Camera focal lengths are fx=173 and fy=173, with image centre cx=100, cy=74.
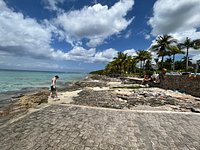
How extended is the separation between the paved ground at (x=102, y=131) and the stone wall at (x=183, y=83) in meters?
7.18

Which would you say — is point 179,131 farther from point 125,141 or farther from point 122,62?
point 122,62

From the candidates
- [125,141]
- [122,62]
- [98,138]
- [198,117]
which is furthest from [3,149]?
[122,62]

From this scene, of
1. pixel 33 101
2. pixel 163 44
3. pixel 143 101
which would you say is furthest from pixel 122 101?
pixel 163 44

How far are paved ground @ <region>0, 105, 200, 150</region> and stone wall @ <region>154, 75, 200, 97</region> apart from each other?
7.18m

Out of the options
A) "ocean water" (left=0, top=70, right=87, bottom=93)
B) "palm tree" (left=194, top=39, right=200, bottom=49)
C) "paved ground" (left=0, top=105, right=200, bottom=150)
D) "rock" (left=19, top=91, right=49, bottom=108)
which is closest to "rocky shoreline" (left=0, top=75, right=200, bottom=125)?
"rock" (left=19, top=91, right=49, bottom=108)

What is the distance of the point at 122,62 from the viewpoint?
63.9 m

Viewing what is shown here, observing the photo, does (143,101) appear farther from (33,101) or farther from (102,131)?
(33,101)

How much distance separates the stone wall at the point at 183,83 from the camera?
14078 mm

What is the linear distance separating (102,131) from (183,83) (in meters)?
13.2

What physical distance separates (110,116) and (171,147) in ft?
9.68

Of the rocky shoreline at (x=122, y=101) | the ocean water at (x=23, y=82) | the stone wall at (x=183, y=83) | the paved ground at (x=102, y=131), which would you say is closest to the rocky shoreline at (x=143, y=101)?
the rocky shoreline at (x=122, y=101)

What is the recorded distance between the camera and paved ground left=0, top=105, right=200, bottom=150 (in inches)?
197

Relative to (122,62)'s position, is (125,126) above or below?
below

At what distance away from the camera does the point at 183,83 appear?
16.4 metres
